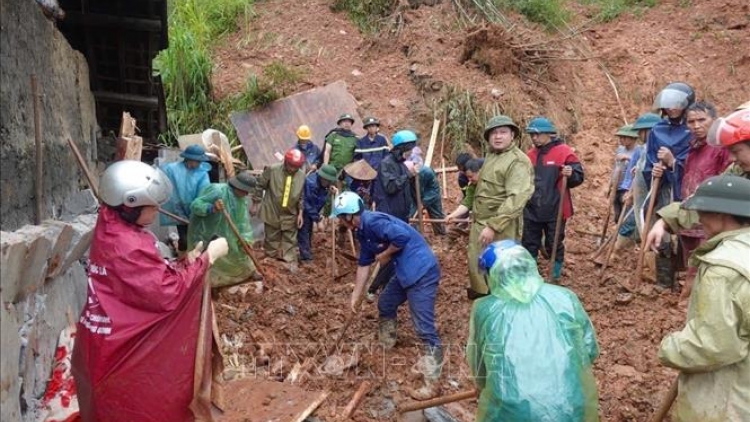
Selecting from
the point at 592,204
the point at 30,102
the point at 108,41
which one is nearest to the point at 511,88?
the point at 592,204

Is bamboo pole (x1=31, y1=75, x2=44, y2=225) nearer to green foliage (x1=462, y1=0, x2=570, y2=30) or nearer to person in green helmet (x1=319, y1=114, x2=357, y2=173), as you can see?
person in green helmet (x1=319, y1=114, x2=357, y2=173)

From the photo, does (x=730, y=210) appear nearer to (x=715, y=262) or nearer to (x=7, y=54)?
(x=715, y=262)

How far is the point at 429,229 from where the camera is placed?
31.0 feet

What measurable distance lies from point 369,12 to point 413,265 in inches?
425

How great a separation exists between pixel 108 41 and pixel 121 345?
5.52m

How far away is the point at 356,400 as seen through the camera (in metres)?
4.78

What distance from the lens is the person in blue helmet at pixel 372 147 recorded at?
9.41 metres

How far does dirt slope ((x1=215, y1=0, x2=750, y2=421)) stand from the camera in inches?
269

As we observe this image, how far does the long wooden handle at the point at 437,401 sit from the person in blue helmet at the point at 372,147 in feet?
17.2

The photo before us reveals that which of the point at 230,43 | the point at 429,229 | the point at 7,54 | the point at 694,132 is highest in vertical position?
the point at 230,43

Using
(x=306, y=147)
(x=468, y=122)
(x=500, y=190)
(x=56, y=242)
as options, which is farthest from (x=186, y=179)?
(x=468, y=122)

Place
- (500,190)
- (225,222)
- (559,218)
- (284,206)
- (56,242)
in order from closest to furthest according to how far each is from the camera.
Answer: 1. (56,242)
2. (500,190)
3. (559,218)
4. (225,222)
5. (284,206)

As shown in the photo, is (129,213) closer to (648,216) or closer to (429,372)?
(429,372)

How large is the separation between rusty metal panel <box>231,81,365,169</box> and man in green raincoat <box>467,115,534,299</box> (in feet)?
19.4
